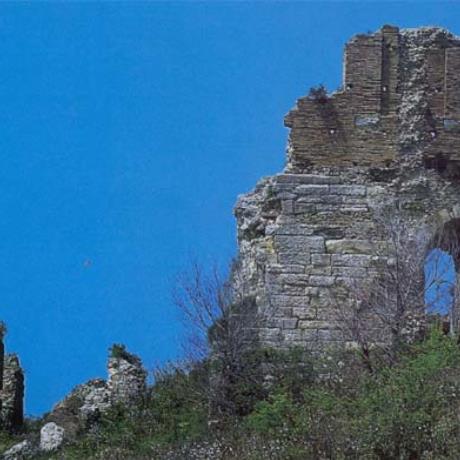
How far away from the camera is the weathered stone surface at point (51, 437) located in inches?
607

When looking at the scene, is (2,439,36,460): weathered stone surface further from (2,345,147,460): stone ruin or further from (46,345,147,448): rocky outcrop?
(46,345,147,448): rocky outcrop

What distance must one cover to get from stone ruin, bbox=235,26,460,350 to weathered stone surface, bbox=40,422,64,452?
281cm

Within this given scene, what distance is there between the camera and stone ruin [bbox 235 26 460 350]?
1548 centimetres

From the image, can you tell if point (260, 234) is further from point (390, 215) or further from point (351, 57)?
point (351, 57)

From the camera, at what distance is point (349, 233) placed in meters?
15.7

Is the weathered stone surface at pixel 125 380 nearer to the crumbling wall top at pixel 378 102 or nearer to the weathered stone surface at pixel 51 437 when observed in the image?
the weathered stone surface at pixel 51 437

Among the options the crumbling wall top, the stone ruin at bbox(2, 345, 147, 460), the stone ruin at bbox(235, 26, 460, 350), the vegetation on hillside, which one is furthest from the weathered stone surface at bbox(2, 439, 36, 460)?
the crumbling wall top

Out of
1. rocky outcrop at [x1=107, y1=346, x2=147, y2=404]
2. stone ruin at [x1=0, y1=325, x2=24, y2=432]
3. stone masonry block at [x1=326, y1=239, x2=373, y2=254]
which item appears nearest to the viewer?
stone masonry block at [x1=326, y1=239, x2=373, y2=254]

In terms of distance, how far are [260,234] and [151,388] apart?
8.00 ft

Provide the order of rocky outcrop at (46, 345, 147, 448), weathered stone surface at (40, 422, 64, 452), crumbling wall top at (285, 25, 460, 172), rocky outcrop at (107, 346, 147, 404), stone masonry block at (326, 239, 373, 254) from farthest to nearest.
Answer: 1. crumbling wall top at (285, 25, 460, 172)
2. rocky outcrop at (107, 346, 147, 404)
3. rocky outcrop at (46, 345, 147, 448)
4. stone masonry block at (326, 239, 373, 254)
5. weathered stone surface at (40, 422, 64, 452)

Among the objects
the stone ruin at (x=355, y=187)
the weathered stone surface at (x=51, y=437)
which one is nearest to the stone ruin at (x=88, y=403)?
the weathered stone surface at (x=51, y=437)

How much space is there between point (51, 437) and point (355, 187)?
16.0ft

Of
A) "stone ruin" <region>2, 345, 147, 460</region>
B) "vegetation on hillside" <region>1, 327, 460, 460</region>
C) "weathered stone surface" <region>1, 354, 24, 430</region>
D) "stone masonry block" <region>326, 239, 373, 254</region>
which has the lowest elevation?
"vegetation on hillside" <region>1, 327, 460, 460</region>

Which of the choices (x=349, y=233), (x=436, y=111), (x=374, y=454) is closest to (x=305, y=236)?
(x=349, y=233)
